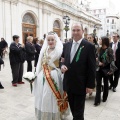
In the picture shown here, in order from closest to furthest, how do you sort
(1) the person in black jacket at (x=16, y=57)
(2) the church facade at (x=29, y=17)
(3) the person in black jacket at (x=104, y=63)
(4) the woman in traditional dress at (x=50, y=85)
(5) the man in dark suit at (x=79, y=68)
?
(5) the man in dark suit at (x=79, y=68) < (4) the woman in traditional dress at (x=50, y=85) < (3) the person in black jacket at (x=104, y=63) < (1) the person in black jacket at (x=16, y=57) < (2) the church facade at (x=29, y=17)

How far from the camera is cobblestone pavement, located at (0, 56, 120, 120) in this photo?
4047 millimetres

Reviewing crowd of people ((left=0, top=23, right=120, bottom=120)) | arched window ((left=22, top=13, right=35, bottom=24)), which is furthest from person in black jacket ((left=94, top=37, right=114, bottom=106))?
arched window ((left=22, top=13, right=35, bottom=24))

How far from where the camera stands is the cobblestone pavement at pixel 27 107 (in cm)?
405

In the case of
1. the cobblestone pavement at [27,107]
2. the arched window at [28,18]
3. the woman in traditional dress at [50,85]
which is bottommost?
the cobblestone pavement at [27,107]

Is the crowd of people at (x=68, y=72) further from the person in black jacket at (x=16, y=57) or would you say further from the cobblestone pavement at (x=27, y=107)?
the person in black jacket at (x=16, y=57)

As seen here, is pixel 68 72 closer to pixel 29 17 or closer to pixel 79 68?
pixel 79 68

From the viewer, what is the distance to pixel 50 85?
11.2ft

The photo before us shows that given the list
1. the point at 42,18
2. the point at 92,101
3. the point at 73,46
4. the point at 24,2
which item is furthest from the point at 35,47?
the point at 42,18

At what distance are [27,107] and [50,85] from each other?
1.45m

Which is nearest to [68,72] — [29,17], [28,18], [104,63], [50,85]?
[50,85]

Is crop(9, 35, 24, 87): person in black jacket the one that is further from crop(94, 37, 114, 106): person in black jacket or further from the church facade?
the church facade

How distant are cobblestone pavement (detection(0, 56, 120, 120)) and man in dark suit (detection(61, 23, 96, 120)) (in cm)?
121

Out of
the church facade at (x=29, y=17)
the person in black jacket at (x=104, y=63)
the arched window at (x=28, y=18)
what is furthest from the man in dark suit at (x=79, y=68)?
the arched window at (x=28, y=18)

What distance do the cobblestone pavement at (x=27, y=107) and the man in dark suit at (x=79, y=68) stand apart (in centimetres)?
121
